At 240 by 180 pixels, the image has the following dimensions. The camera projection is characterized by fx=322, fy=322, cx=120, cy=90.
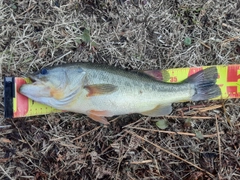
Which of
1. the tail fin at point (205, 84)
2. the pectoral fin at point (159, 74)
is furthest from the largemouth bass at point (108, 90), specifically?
the pectoral fin at point (159, 74)

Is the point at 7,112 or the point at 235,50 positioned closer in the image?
the point at 7,112

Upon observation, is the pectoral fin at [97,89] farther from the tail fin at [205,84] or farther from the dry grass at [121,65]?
the tail fin at [205,84]

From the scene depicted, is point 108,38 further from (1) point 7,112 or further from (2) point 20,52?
(1) point 7,112

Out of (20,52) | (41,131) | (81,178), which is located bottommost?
(81,178)

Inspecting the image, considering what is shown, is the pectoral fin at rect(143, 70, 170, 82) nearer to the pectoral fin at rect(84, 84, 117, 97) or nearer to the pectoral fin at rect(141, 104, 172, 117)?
the pectoral fin at rect(141, 104, 172, 117)

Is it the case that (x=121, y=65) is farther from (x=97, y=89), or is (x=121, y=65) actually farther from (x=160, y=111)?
(x=160, y=111)

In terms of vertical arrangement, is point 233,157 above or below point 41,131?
below

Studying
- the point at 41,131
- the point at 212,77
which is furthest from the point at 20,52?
the point at 212,77

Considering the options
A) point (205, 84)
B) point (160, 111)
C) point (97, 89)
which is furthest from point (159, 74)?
point (97, 89)
